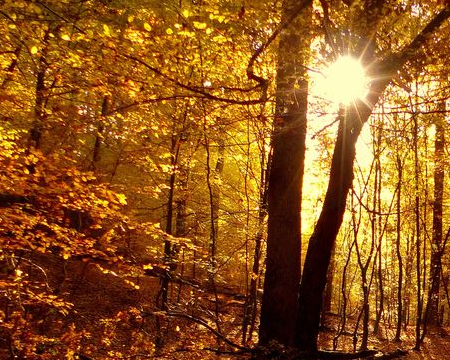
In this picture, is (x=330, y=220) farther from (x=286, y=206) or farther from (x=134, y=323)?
(x=134, y=323)

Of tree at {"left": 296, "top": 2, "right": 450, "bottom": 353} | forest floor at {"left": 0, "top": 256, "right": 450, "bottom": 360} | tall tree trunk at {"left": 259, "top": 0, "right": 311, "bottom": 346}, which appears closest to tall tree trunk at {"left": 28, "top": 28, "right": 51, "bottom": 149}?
forest floor at {"left": 0, "top": 256, "right": 450, "bottom": 360}

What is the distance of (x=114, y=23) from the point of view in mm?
6320

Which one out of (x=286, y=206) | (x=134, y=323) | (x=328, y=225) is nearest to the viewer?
(x=328, y=225)


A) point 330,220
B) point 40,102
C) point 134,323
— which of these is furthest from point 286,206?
point 134,323

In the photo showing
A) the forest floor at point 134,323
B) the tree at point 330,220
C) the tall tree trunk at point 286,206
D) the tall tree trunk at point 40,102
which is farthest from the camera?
the forest floor at point 134,323

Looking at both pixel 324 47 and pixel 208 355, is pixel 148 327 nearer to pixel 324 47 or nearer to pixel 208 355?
pixel 208 355

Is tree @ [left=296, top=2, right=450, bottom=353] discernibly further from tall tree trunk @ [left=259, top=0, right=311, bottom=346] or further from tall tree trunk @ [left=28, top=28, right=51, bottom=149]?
tall tree trunk @ [left=28, top=28, right=51, bottom=149]

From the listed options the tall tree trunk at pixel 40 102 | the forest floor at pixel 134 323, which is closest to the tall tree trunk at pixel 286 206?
A: the forest floor at pixel 134 323

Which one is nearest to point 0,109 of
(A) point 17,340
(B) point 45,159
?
(B) point 45,159

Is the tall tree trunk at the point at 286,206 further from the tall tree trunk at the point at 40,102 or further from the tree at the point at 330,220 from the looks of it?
the tall tree trunk at the point at 40,102

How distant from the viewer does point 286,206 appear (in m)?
4.90

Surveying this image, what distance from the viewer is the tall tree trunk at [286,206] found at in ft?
15.0

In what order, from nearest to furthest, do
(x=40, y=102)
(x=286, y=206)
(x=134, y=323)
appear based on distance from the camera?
(x=286, y=206) < (x=40, y=102) < (x=134, y=323)

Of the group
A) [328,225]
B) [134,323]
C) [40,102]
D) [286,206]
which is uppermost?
[40,102]
